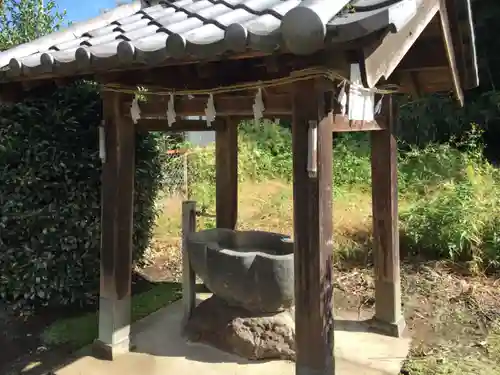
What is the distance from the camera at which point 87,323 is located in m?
5.11

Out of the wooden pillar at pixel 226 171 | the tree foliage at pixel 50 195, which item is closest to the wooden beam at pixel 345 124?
the wooden pillar at pixel 226 171

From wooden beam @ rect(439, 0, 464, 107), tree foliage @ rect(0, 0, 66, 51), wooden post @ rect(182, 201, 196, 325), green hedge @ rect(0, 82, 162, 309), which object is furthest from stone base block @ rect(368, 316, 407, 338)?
tree foliage @ rect(0, 0, 66, 51)

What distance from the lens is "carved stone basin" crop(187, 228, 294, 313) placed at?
3934mm

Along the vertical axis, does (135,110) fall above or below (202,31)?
below

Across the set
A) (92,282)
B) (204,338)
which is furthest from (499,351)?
(92,282)

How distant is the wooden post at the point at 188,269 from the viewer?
15.4ft

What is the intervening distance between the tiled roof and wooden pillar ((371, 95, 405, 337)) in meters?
2.08

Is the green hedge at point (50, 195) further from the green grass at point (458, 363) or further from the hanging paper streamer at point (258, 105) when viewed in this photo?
the green grass at point (458, 363)

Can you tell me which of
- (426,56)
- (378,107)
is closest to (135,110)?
(378,107)

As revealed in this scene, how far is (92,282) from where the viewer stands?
539 centimetres

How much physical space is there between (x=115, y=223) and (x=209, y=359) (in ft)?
4.56

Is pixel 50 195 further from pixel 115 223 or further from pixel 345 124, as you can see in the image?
pixel 345 124

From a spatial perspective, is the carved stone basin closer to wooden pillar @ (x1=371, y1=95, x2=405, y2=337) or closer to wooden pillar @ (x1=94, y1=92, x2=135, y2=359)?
wooden pillar @ (x1=94, y1=92, x2=135, y2=359)

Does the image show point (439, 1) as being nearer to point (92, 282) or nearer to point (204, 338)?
point (204, 338)
